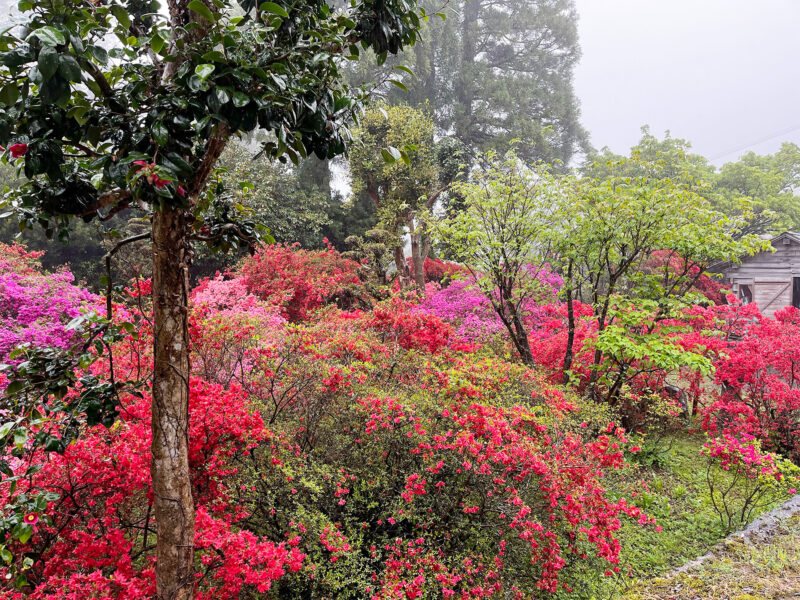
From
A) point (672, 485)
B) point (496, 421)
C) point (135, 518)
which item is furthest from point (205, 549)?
point (672, 485)

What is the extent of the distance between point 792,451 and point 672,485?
209 cm

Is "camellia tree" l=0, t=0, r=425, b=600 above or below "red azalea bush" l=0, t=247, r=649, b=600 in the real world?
above

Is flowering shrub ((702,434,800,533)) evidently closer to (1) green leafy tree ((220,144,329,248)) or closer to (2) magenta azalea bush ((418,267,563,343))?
(2) magenta azalea bush ((418,267,563,343))

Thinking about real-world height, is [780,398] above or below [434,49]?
below

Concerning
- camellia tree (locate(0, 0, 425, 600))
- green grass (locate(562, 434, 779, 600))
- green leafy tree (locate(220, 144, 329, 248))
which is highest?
green leafy tree (locate(220, 144, 329, 248))

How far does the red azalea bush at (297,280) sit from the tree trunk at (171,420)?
6139mm

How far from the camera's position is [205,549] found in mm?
2549

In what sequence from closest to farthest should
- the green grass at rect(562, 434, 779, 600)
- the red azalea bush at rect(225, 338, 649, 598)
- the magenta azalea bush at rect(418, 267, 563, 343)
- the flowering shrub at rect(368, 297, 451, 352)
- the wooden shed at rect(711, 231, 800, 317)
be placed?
the red azalea bush at rect(225, 338, 649, 598) < the green grass at rect(562, 434, 779, 600) < the flowering shrub at rect(368, 297, 451, 352) < the magenta azalea bush at rect(418, 267, 563, 343) < the wooden shed at rect(711, 231, 800, 317)

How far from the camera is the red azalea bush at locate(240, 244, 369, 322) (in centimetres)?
862

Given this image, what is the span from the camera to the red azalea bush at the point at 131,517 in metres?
2.28

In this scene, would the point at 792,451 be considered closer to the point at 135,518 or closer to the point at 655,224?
the point at 655,224

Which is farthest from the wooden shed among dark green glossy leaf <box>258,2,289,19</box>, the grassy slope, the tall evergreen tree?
dark green glossy leaf <box>258,2,289,19</box>

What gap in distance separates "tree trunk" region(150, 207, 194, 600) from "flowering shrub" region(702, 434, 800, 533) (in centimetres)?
568

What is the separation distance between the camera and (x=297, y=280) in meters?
8.72
